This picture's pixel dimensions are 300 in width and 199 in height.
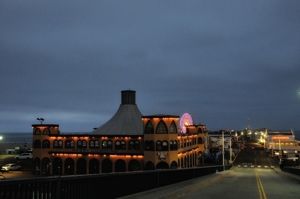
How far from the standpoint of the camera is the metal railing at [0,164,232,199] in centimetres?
753

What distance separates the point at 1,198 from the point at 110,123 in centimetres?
7177

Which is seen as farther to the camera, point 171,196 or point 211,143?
point 211,143

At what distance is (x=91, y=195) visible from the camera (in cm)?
1034

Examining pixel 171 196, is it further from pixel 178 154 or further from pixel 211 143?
pixel 211 143

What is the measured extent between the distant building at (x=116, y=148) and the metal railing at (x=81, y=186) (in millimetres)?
44016

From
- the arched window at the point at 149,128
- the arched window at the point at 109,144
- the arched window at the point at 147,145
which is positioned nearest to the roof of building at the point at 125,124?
the arched window at the point at 109,144

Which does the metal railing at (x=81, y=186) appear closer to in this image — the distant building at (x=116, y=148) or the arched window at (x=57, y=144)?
the distant building at (x=116, y=148)

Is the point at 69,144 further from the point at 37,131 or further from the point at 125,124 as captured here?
the point at 125,124

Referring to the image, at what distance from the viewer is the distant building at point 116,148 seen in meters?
60.6

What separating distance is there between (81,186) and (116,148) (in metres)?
57.8

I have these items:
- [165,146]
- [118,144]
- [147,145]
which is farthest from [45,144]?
[165,146]

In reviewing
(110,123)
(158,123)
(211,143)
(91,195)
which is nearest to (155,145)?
(158,123)

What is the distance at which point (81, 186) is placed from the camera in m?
9.88

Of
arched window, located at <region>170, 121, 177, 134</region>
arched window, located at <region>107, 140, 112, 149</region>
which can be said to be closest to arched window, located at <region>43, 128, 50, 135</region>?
arched window, located at <region>107, 140, 112, 149</region>
